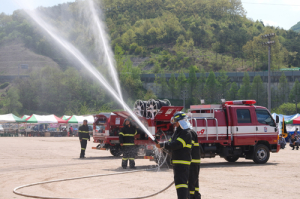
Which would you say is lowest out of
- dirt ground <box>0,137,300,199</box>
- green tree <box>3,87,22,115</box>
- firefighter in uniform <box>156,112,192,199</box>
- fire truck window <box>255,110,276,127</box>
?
dirt ground <box>0,137,300,199</box>

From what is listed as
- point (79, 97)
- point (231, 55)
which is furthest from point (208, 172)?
point (231, 55)

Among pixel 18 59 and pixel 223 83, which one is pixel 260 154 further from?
pixel 18 59

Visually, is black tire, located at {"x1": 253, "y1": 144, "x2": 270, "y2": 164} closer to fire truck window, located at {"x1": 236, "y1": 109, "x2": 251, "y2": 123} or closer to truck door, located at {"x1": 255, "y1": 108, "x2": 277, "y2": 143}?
truck door, located at {"x1": 255, "y1": 108, "x2": 277, "y2": 143}

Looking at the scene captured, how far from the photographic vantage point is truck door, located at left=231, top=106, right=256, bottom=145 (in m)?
15.1

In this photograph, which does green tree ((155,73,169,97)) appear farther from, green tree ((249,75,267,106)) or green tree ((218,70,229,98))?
green tree ((249,75,267,106))

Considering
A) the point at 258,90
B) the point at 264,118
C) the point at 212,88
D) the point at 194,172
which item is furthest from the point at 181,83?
the point at 194,172

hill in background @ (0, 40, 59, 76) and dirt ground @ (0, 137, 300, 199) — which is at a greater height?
hill in background @ (0, 40, 59, 76)

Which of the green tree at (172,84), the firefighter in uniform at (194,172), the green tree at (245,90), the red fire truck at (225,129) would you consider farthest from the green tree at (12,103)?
the firefighter in uniform at (194,172)

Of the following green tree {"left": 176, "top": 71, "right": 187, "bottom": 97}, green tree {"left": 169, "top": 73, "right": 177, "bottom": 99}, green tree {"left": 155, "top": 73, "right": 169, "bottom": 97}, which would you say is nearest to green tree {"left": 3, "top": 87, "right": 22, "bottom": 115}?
green tree {"left": 155, "top": 73, "right": 169, "bottom": 97}

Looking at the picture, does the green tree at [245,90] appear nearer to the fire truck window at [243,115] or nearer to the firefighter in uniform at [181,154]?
the fire truck window at [243,115]

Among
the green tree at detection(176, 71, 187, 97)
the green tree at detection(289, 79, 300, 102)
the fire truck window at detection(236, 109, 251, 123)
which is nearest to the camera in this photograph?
the fire truck window at detection(236, 109, 251, 123)

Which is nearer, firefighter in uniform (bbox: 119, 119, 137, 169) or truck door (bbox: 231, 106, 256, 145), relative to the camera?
firefighter in uniform (bbox: 119, 119, 137, 169)

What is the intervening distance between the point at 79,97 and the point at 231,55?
342 ft

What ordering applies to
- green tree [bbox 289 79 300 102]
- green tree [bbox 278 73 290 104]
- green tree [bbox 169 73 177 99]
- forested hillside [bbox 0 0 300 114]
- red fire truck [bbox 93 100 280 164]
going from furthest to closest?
green tree [bbox 169 73 177 99]
green tree [bbox 278 73 290 104]
green tree [bbox 289 79 300 102]
forested hillside [bbox 0 0 300 114]
red fire truck [bbox 93 100 280 164]
